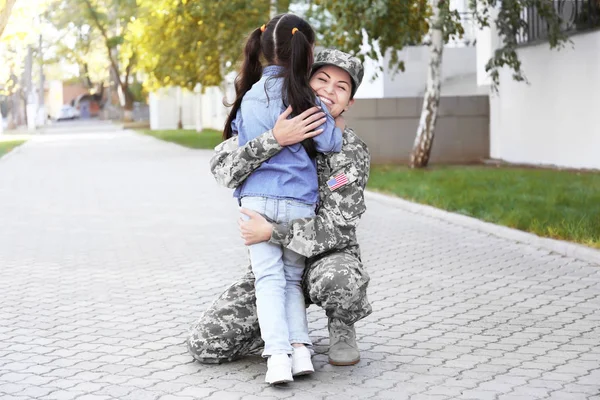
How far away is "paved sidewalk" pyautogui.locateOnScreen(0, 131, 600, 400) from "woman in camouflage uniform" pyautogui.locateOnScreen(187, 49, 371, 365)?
15cm

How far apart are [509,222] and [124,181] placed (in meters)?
10.0

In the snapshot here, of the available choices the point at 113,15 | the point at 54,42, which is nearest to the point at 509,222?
the point at 113,15

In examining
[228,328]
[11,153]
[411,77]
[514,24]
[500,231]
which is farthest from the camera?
[11,153]

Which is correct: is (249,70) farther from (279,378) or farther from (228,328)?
(279,378)

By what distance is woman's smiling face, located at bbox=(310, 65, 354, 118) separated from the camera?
530 cm

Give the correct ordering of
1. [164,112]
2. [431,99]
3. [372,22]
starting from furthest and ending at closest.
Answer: [164,112] → [431,99] → [372,22]

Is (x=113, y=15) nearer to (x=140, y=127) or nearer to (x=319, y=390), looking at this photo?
(x=140, y=127)

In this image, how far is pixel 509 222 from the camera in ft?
36.7

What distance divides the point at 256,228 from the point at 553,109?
47.9ft

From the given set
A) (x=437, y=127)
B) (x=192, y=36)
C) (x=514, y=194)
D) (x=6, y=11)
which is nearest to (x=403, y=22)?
(x=437, y=127)

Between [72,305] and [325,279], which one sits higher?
[325,279]

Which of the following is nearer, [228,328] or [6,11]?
[228,328]

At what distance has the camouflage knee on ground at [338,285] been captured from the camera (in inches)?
205

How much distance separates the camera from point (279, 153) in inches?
204
